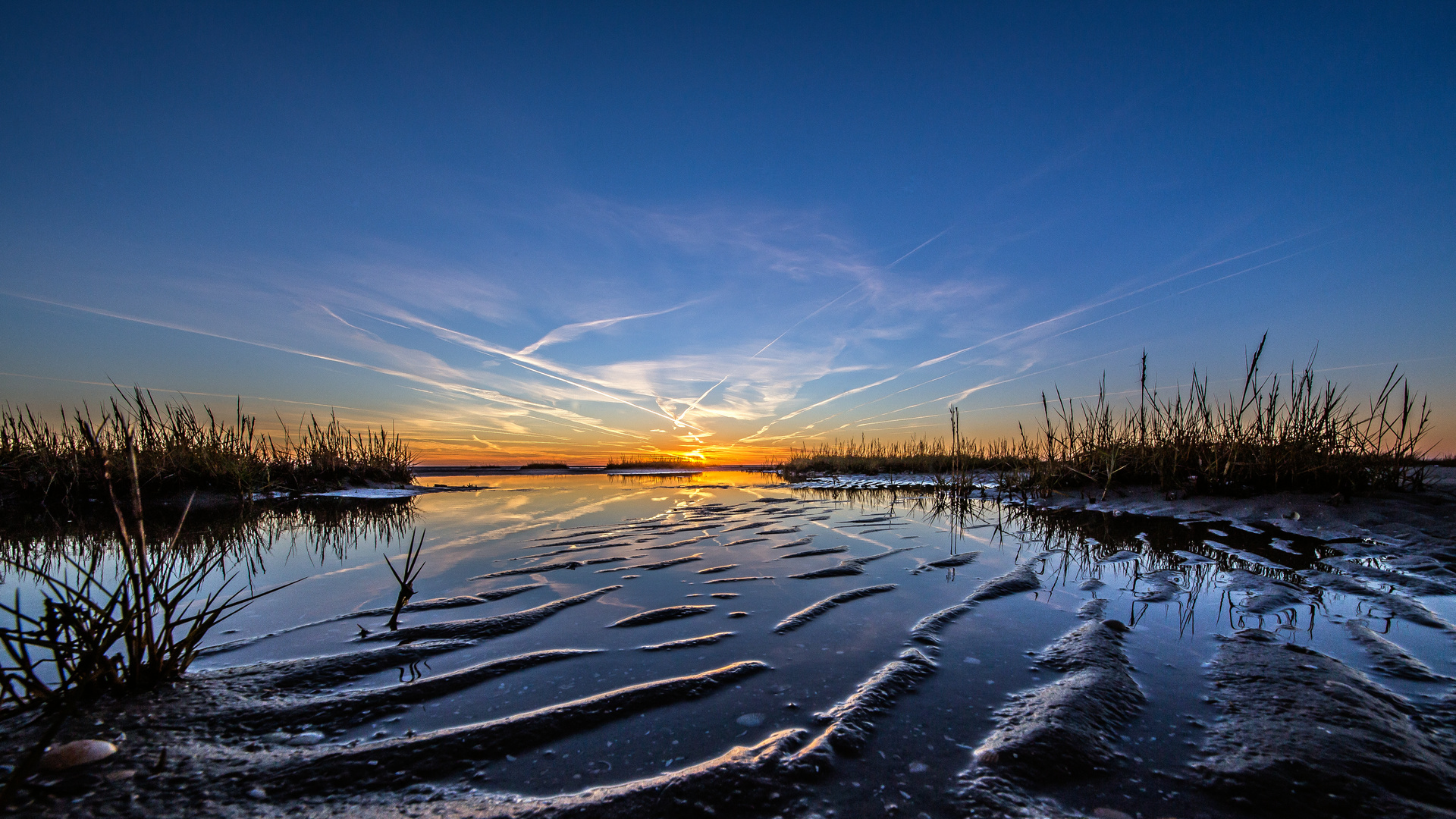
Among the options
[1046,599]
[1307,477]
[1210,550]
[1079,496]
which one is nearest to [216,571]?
[1046,599]

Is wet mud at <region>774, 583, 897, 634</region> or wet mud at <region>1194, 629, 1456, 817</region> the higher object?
wet mud at <region>1194, 629, 1456, 817</region>

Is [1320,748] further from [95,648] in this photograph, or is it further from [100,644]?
[100,644]

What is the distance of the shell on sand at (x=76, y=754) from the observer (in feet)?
4.43

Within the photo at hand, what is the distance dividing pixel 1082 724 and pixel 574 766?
169cm

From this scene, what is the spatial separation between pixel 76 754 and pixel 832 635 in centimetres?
271

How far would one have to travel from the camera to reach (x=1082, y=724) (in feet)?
5.57

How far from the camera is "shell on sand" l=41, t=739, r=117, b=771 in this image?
1.35 metres

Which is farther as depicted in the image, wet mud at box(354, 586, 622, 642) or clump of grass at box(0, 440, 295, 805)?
wet mud at box(354, 586, 622, 642)

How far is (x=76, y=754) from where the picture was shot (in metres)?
1.40

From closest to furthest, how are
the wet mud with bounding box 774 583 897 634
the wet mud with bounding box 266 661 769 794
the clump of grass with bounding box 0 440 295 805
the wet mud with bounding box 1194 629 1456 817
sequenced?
the wet mud with bounding box 1194 629 1456 817 → the wet mud with bounding box 266 661 769 794 → the clump of grass with bounding box 0 440 295 805 → the wet mud with bounding box 774 583 897 634

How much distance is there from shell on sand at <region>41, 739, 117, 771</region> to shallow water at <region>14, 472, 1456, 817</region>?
0.59 m

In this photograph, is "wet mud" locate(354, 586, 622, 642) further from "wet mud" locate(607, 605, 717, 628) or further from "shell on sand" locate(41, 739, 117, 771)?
"shell on sand" locate(41, 739, 117, 771)

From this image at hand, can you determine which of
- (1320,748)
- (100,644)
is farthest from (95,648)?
(1320,748)

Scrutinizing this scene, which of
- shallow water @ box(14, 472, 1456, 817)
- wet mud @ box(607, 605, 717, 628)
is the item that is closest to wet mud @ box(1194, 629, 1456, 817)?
shallow water @ box(14, 472, 1456, 817)
